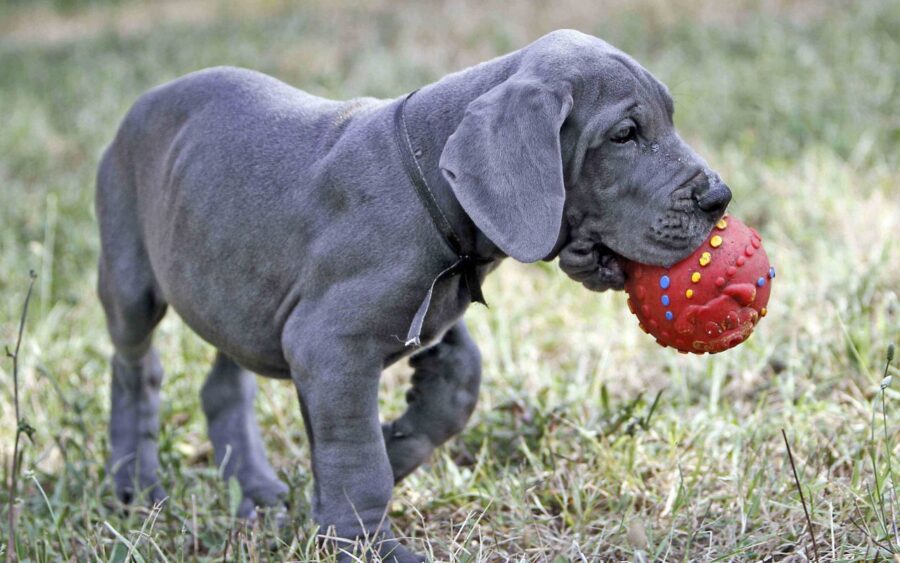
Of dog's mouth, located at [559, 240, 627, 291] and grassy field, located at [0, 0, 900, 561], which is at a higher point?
dog's mouth, located at [559, 240, 627, 291]

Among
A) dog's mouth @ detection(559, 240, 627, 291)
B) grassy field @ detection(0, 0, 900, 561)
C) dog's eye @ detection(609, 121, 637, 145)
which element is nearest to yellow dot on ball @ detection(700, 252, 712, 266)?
dog's mouth @ detection(559, 240, 627, 291)

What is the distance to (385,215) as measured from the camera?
3.10 meters

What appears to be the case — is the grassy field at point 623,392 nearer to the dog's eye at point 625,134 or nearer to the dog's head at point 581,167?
the dog's head at point 581,167

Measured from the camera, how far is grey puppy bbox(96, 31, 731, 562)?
9.61 feet

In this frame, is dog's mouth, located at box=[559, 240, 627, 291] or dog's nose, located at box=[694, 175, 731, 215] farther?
dog's mouth, located at box=[559, 240, 627, 291]

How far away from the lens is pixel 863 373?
412 centimetres

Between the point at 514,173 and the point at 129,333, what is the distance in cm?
188

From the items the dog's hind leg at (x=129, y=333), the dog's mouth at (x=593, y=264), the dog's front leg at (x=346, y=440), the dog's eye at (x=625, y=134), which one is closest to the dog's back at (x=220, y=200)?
the dog's hind leg at (x=129, y=333)

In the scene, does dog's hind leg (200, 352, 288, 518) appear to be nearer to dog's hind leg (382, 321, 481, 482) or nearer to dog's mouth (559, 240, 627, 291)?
dog's hind leg (382, 321, 481, 482)

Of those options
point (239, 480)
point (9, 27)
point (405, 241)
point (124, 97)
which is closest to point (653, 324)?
point (405, 241)

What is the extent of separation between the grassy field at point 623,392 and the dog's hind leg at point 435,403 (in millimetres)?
240

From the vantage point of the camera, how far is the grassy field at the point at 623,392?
3.36 meters

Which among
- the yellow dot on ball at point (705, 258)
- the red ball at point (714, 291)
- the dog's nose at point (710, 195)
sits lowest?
the red ball at point (714, 291)

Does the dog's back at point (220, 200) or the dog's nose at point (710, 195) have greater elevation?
the dog's nose at point (710, 195)
